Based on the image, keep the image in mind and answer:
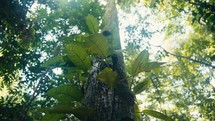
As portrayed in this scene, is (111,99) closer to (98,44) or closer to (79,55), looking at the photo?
(98,44)

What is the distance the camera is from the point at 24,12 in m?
7.09

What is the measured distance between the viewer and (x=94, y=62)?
261 cm

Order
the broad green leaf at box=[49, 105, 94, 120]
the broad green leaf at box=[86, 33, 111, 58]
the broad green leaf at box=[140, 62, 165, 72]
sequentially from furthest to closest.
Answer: the broad green leaf at box=[140, 62, 165, 72], the broad green leaf at box=[86, 33, 111, 58], the broad green leaf at box=[49, 105, 94, 120]

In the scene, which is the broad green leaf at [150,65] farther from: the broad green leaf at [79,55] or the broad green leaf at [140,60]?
the broad green leaf at [79,55]

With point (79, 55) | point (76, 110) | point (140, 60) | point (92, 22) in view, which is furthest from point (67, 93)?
point (92, 22)

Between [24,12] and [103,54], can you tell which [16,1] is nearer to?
[24,12]

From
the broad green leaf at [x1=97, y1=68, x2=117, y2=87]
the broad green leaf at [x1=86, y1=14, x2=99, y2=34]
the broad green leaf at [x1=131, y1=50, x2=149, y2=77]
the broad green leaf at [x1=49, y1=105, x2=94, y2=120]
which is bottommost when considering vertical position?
the broad green leaf at [x1=49, y1=105, x2=94, y2=120]

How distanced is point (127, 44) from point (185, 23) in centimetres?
633

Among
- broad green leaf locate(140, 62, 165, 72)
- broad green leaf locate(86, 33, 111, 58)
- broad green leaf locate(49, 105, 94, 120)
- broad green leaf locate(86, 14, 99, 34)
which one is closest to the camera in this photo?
broad green leaf locate(49, 105, 94, 120)

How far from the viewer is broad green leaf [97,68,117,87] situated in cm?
195

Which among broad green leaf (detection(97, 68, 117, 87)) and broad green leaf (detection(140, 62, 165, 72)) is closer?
broad green leaf (detection(97, 68, 117, 87))

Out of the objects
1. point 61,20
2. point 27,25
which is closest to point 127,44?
point 61,20

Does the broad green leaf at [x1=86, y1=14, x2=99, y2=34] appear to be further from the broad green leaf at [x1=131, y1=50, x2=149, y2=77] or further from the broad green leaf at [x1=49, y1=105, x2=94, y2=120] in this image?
the broad green leaf at [x1=49, y1=105, x2=94, y2=120]

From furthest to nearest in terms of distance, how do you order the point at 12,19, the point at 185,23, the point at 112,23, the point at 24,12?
the point at 185,23
the point at 24,12
the point at 12,19
the point at 112,23
